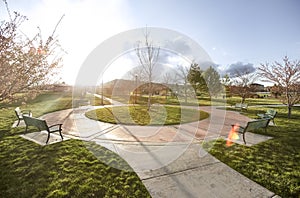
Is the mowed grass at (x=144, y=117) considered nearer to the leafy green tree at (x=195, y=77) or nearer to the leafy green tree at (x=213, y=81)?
the leafy green tree at (x=195, y=77)

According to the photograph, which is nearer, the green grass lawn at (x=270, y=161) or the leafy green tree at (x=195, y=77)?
the green grass lawn at (x=270, y=161)

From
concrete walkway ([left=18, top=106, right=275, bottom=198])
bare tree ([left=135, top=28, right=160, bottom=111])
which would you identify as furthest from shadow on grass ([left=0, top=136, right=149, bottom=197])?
bare tree ([left=135, top=28, right=160, bottom=111])

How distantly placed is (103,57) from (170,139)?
8032mm

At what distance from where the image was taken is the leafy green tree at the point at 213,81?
118 ft

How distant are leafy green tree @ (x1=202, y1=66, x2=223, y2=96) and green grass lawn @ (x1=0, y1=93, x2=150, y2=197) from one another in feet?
113

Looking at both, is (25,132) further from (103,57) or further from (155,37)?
(155,37)

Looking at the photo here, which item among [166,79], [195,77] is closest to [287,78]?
[195,77]

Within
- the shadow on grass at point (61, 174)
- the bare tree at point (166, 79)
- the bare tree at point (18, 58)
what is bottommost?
the shadow on grass at point (61, 174)

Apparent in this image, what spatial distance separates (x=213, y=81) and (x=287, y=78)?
82.8 ft

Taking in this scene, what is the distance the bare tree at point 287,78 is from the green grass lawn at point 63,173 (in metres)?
12.5

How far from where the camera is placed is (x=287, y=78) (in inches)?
452

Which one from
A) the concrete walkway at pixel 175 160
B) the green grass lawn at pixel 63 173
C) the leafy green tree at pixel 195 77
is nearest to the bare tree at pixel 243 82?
the leafy green tree at pixel 195 77

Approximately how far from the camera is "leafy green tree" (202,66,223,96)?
35.9 meters

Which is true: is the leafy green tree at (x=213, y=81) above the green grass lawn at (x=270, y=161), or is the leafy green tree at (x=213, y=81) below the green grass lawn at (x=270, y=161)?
above
